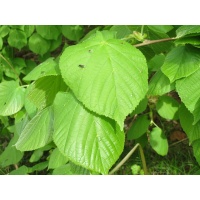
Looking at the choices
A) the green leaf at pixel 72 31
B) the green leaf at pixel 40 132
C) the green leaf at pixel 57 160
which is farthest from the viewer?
the green leaf at pixel 72 31

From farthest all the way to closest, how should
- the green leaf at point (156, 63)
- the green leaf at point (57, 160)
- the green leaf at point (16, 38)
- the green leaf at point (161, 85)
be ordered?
the green leaf at point (16, 38) < the green leaf at point (57, 160) < the green leaf at point (156, 63) < the green leaf at point (161, 85)

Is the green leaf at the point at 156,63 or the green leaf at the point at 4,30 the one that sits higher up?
the green leaf at the point at 156,63

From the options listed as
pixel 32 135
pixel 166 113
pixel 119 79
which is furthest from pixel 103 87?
pixel 166 113

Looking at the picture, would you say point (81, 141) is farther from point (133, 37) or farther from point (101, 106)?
point (133, 37)

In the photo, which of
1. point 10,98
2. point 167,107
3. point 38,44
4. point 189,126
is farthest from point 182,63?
point 38,44

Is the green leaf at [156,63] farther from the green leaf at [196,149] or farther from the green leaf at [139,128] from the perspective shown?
the green leaf at [139,128]

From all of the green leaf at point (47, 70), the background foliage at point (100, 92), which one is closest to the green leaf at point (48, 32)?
the background foliage at point (100, 92)
